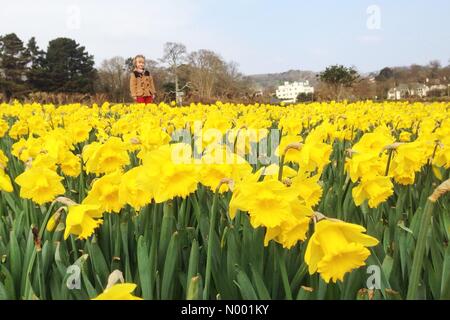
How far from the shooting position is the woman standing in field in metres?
8.07

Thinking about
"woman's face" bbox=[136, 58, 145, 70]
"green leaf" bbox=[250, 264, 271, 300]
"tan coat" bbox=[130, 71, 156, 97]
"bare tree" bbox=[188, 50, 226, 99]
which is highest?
"bare tree" bbox=[188, 50, 226, 99]

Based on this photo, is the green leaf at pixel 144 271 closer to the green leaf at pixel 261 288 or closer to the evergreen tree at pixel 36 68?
the green leaf at pixel 261 288

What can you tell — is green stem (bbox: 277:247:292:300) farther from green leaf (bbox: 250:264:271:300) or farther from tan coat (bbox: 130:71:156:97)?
tan coat (bbox: 130:71:156:97)

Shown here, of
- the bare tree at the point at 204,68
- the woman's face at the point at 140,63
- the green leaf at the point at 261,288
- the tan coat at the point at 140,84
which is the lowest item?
Result: the green leaf at the point at 261,288

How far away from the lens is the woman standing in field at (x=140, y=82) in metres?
8.07

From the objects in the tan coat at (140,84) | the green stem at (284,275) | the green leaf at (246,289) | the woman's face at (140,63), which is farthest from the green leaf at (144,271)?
the tan coat at (140,84)

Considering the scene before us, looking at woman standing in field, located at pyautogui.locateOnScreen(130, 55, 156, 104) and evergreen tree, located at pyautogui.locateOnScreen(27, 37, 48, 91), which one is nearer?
woman standing in field, located at pyautogui.locateOnScreen(130, 55, 156, 104)

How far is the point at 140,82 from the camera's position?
8508 millimetres

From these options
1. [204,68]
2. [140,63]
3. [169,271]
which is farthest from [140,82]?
[204,68]

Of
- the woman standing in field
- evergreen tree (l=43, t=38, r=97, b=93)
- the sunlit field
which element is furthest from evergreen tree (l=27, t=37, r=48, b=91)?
the sunlit field

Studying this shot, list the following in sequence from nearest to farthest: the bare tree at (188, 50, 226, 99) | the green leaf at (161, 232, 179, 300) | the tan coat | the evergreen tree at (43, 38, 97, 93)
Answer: the green leaf at (161, 232, 179, 300) < the tan coat < the bare tree at (188, 50, 226, 99) < the evergreen tree at (43, 38, 97, 93)

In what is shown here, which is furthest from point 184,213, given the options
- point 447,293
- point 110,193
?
point 447,293

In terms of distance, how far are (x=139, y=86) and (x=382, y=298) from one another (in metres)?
7.65

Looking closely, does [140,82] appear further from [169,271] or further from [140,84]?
[169,271]
